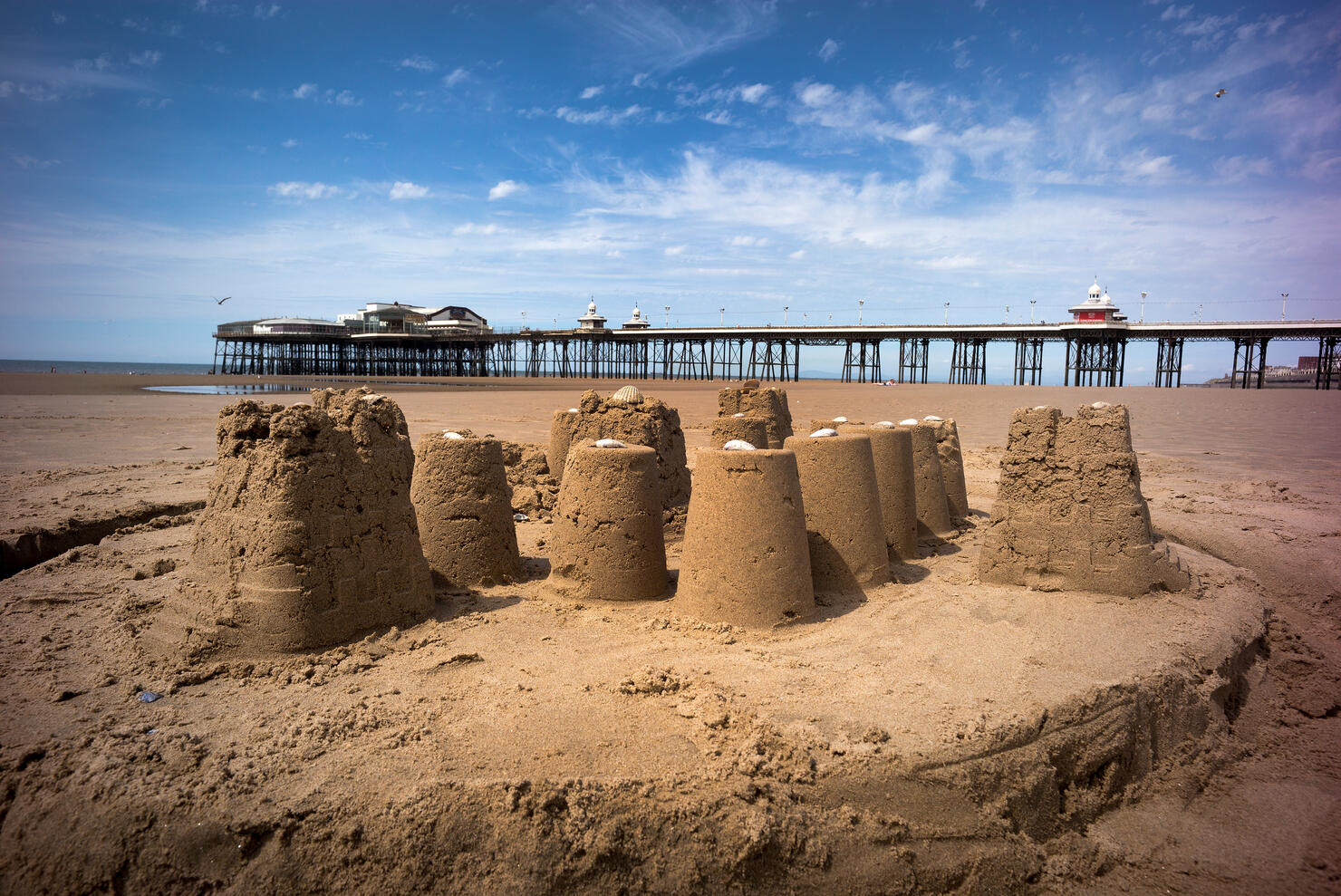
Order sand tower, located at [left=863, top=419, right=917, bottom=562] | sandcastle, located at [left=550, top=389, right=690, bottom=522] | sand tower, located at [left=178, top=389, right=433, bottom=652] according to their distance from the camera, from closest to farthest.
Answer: sand tower, located at [left=178, top=389, right=433, bottom=652] → sand tower, located at [left=863, top=419, right=917, bottom=562] → sandcastle, located at [left=550, top=389, right=690, bottom=522]

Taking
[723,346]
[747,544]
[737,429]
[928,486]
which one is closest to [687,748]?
[747,544]

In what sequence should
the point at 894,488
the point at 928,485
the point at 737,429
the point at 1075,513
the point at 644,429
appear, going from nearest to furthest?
the point at 1075,513
the point at 894,488
the point at 644,429
the point at 737,429
the point at 928,485

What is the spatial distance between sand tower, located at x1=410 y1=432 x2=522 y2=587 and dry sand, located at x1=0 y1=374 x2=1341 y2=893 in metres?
0.37

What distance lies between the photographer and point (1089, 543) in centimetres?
538

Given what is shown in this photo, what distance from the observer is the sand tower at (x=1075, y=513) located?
529 centimetres

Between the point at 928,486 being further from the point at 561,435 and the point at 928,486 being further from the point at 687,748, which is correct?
the point at 687,748

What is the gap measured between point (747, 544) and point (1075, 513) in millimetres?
2719

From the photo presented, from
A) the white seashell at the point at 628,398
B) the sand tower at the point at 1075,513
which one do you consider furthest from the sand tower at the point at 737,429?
the sand tower at the point at 1075,513

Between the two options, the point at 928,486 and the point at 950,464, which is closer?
the point at 928,486

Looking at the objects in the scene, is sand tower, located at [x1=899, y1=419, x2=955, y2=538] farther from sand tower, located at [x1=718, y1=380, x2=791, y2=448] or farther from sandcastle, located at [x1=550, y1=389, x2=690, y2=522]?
sandcastle, located at [x1=550, y1=389, x2=690, y2=522]

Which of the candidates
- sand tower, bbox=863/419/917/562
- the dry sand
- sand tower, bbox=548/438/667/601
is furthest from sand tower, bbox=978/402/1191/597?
sand tower, bbox=548/438/667/601

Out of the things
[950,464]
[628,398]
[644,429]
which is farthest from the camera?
[950,464]

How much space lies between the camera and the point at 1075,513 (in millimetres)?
5461

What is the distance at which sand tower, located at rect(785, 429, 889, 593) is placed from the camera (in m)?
5.49
